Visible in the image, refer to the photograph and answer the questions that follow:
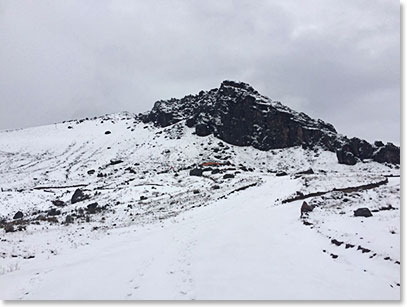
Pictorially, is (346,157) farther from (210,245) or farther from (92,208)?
(210,245)

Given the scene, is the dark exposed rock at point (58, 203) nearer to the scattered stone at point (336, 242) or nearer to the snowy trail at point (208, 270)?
the snowy trail at point (208, 270)

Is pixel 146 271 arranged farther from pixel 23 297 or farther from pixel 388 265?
pixel 388 265

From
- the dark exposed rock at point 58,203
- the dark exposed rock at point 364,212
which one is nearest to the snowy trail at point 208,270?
the dark exposed rock at point 364,212

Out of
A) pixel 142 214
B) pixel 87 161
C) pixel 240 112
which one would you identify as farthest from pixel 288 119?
pixel 142 214

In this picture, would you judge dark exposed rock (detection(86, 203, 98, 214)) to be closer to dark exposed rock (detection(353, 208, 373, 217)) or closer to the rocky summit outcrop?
dark exposed rock (detection(353, 208, 373, 217))

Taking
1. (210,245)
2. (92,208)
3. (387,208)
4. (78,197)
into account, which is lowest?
(92,208)

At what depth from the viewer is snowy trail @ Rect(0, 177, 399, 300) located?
6.07m

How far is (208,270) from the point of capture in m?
7.54

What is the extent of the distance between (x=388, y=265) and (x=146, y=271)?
671 cm

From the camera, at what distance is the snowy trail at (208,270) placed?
6066mm

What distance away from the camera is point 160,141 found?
8244 centimetres

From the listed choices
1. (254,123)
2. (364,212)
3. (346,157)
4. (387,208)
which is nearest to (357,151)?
(346,157)

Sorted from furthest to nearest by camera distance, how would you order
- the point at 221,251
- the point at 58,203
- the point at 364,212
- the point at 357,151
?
the point at 357,151 → the point at 58,203 → the point at 364,212 → the point at 221,251

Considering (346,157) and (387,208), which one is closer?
(387,208)
